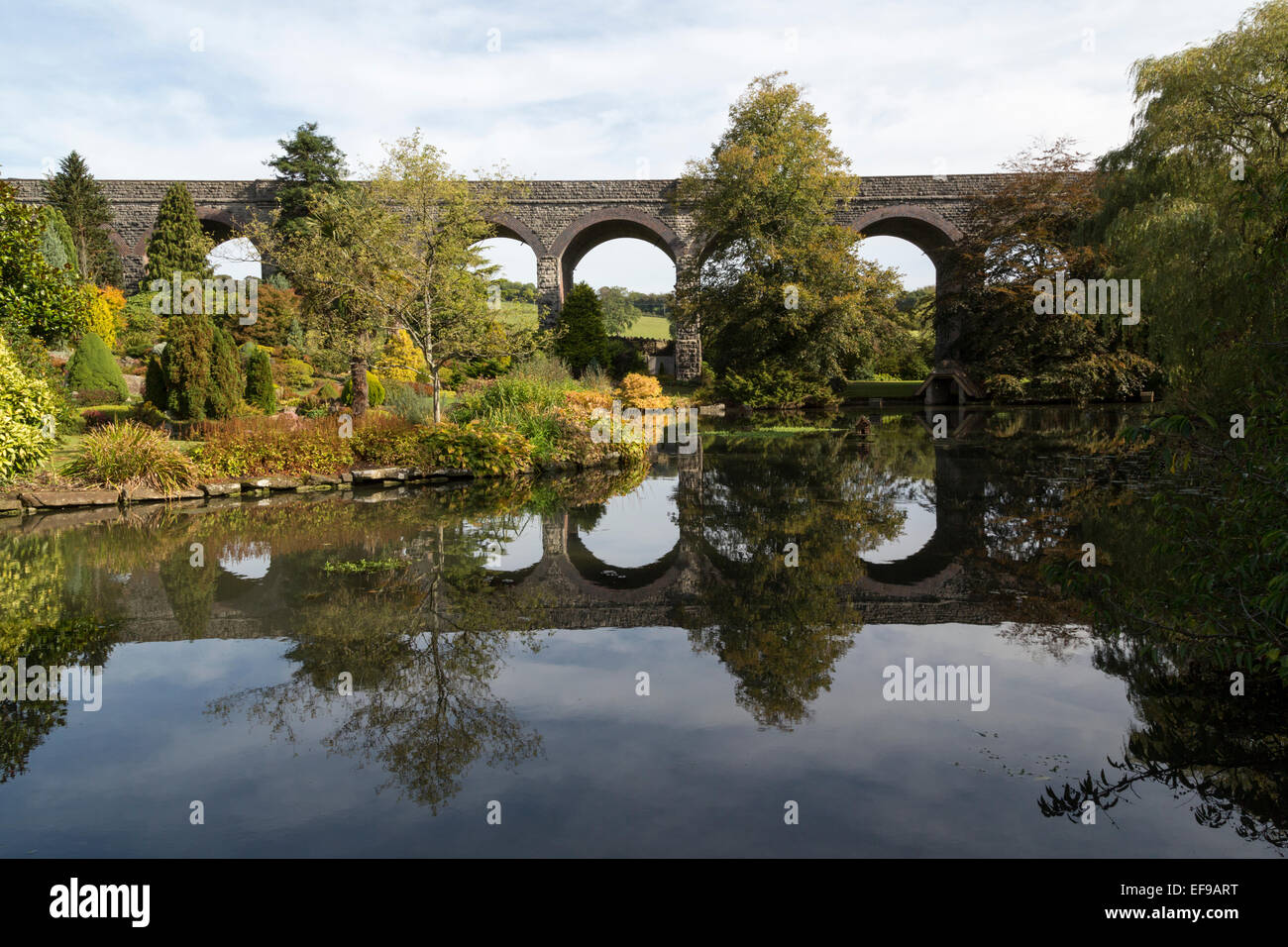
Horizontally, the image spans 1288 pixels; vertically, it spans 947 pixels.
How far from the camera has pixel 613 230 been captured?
32812 mm

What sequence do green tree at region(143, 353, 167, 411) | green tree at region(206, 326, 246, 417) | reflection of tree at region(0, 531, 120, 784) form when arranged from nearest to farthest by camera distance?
reflection of tree at region(0, 531, 120, 784), green tree at region(206, 326, 246, 417), green tree at region(143, 353, 167, 411)

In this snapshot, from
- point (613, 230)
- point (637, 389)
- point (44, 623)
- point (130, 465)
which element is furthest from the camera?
point (613, 230)

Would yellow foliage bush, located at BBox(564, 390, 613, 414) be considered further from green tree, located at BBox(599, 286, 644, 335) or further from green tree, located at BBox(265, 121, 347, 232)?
green tree, located at BBox(599, 286, 644, 335)

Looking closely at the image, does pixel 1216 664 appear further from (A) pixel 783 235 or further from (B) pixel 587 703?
(A) pixel 783 235

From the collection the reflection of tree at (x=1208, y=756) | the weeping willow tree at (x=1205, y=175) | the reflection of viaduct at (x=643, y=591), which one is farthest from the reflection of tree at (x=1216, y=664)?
the weeping willow tree at (x=1205, y=175)

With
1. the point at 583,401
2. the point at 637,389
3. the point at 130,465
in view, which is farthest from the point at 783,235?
the point at 130,465

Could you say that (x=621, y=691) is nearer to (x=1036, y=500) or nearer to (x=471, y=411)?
(x=1036, y=500)

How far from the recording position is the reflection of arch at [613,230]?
30.0m

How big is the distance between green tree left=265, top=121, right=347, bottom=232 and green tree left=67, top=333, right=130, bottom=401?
1278cm

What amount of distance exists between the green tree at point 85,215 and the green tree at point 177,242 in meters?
1.53

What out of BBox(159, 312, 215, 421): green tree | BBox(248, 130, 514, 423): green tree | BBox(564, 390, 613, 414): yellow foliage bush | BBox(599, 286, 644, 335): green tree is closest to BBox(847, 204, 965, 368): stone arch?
BBox(564, 390, 613, 414): yellow foliage bush

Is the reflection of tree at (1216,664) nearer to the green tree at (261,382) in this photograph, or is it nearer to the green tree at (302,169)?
the green tree at (261,382)

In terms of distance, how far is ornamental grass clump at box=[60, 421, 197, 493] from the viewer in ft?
32.3

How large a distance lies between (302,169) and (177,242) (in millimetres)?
→ 5010
